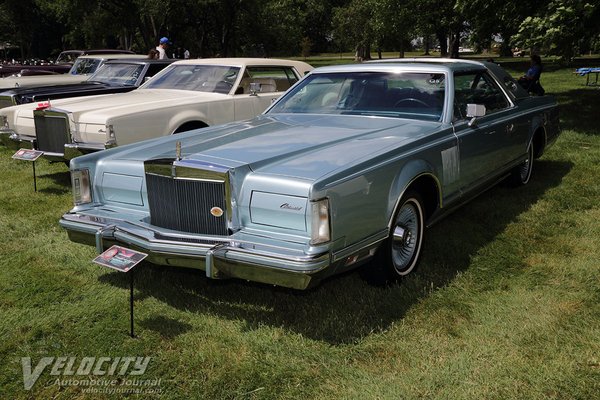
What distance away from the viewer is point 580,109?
13.2 m

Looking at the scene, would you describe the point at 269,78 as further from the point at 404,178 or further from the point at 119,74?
the point at 404,178

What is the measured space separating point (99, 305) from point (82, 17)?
32.1 m

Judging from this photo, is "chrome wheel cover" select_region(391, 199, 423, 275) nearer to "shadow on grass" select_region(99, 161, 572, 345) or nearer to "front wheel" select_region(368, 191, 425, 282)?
"front wheel" select_region(368, 191, 425, 282)

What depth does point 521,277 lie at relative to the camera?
427cm

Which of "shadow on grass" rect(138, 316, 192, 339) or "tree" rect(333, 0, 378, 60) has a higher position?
"tree" rect(333, 0, 378, 60)

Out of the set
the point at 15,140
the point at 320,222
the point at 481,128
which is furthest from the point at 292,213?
the point at 15,140

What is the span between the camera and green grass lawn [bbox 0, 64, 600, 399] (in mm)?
2988

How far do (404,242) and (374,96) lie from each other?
1.54m

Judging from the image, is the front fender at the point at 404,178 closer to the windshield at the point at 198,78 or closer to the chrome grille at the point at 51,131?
the windshield at the point at 198,78

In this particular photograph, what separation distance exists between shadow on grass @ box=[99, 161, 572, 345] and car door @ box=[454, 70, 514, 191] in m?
0.65

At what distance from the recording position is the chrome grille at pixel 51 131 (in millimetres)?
6906

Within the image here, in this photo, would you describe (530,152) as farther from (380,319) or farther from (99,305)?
(99,305)

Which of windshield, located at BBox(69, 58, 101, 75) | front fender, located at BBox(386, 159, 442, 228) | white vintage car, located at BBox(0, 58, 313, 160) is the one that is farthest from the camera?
windshield, located at BBox(69, 58, 101, 75)

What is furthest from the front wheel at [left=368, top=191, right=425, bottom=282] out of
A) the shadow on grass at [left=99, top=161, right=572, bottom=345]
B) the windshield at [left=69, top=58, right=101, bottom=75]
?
the windshield at [left=69, top=58, right=101, bottom=75]
